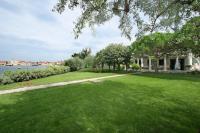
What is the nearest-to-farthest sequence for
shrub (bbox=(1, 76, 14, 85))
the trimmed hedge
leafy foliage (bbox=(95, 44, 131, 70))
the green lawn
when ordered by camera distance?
1. the green lawn
2. shrub (bbox=(1, 76, 14, 85))
3. the trimmed hedge
4. leafy foliage (bbox=(95, 44, 131, 70))

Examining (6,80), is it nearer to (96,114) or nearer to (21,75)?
(21,75)

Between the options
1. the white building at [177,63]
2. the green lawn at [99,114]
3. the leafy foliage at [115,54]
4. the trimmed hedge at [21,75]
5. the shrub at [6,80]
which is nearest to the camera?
the green lawn at [99,114]

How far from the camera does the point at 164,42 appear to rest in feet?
109

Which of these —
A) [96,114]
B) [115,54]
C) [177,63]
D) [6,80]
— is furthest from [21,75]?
[177,63]

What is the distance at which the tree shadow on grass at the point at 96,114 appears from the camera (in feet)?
22.2

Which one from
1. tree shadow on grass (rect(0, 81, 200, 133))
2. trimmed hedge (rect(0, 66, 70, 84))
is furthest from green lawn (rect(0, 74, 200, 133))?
trimmed hedge (rect(0, 66, 70, 84))

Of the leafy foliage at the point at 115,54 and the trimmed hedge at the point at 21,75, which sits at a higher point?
the leafy foliage at the point at 115,54

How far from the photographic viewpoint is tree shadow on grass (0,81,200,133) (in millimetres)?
6766

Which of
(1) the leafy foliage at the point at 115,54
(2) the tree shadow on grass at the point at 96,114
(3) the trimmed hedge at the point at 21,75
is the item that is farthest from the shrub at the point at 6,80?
(1) the leafy foliage at the point at 115,54

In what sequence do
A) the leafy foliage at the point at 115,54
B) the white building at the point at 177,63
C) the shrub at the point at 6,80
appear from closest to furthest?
the shrub at the point at 6,80, the leafy foliage at the point at 115,54, the white building at the point at 177,63

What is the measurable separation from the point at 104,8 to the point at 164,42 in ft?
93.7

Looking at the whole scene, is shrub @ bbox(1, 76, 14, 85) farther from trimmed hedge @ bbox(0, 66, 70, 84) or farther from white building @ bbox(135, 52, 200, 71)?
white building @ bbox(135, 52, 200, 71)

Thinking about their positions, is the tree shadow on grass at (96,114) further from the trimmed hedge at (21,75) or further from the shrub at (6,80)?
the trimmed hedge at (21,75)

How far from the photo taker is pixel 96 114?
8.12 m
